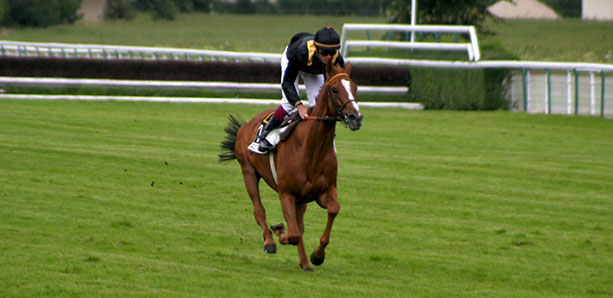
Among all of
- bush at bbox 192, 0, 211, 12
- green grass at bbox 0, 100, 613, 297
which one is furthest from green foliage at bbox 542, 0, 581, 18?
bush at bbox 192, 0, 211, 12

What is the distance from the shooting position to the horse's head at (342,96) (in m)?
5.33

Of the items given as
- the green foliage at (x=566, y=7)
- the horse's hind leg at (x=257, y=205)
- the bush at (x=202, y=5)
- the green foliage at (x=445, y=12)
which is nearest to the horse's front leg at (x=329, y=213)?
the horse's hind leg at (x=257, y=205)

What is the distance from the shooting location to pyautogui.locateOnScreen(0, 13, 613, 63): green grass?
1024 inches

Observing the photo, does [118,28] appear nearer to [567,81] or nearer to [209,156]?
[567,81]

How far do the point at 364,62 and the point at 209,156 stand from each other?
9.54m

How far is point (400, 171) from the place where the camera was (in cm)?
1117

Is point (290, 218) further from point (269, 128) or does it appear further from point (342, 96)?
point (342, 96)

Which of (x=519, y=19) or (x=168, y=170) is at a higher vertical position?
(x=168, y=170)

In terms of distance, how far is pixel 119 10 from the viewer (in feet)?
118

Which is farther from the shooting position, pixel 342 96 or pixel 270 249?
pixel 270 249

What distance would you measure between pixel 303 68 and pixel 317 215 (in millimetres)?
2805

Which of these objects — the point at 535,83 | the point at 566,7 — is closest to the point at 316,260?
the point at 535,83

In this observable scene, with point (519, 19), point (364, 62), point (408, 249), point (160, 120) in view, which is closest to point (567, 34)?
point (519, 19)

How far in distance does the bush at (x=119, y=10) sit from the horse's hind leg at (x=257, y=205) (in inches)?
1189
